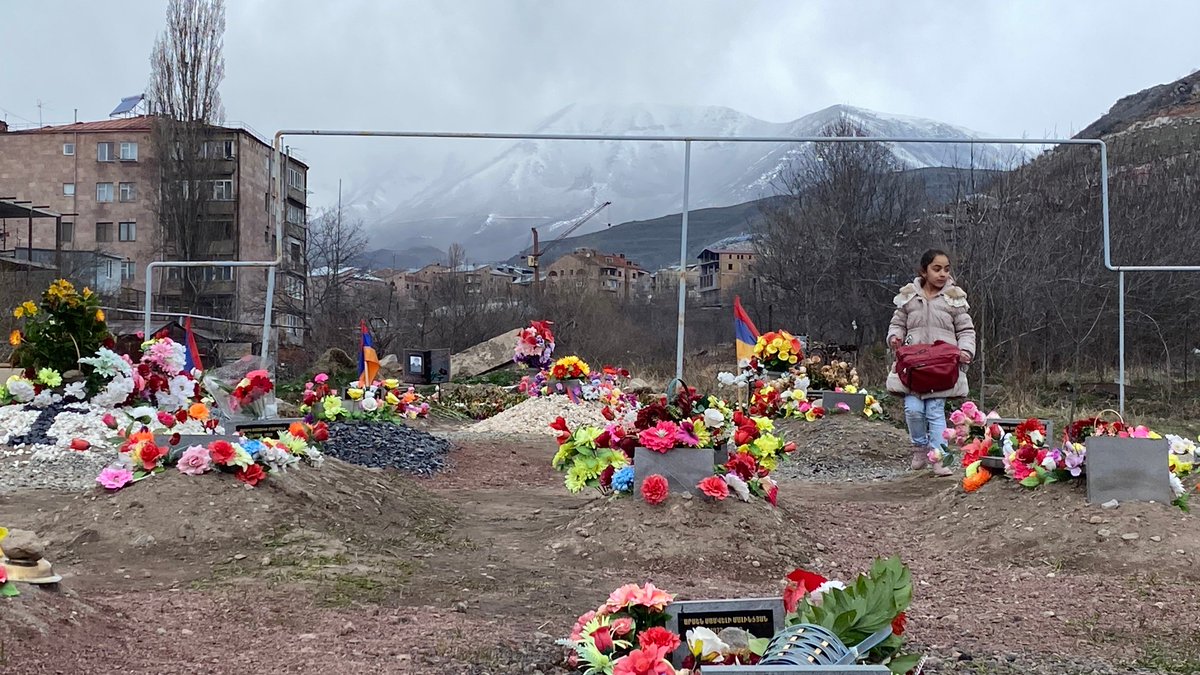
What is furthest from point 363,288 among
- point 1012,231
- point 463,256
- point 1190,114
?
point 1190,114

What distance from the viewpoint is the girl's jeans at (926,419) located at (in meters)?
8.07

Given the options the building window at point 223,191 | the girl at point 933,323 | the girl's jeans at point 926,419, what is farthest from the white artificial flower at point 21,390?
the building window at point 223,191

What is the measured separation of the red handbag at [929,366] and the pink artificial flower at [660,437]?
2912 millimetres

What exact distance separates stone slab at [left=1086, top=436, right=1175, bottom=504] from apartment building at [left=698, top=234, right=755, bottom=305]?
25.6 m

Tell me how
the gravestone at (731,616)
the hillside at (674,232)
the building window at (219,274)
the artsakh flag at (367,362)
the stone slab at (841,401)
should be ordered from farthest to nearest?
the building window at (219,274) < the hillside at (674,232) < the artsakh flag at (367,362) < the stone slab at (841,401) < the gravestone at (731,616)

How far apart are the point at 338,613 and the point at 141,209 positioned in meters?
55.3

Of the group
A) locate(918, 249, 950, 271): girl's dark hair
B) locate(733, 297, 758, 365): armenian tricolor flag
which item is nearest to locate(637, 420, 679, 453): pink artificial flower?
locate(918, 249, 950, 271): girl's dark hair

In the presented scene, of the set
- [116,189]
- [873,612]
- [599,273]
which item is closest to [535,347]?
[873,612]

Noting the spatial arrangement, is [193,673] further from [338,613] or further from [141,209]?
[141,209]

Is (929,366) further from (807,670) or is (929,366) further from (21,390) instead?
(21,390)

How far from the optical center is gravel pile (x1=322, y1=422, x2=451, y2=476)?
9.75 meters

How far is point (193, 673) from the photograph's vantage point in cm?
320

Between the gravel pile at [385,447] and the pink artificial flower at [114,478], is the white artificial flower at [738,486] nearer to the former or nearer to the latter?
the pink artificial flower at [114,478]

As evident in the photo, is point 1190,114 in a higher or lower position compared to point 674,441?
higher
